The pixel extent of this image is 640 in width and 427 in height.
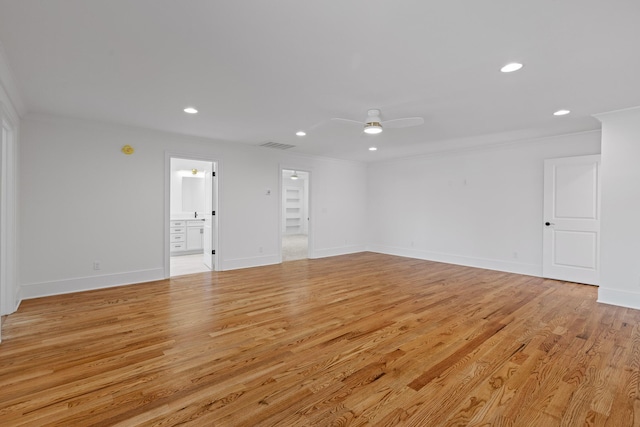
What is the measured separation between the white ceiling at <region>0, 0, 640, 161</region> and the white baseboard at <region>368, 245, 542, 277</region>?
2.69m

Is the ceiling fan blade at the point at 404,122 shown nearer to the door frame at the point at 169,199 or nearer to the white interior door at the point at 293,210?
the door frame at the point at 169,199

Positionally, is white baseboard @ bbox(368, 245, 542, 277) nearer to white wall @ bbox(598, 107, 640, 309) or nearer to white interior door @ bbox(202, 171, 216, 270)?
white wall @ bbox(598, 107, 640, 309)

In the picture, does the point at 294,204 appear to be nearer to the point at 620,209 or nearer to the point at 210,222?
the point at 210,222

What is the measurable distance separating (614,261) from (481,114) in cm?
257

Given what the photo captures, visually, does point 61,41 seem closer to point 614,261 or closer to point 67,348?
point 67,348

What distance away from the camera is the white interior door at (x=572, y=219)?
477cm

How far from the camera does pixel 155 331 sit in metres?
3.00

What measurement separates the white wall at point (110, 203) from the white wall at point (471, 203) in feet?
10.5

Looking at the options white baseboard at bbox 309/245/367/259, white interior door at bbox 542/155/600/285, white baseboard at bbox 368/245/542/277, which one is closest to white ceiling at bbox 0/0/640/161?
white interior door at bbox 542/155/600/285

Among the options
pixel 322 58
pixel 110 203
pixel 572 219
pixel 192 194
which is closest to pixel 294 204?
pixel 192 194

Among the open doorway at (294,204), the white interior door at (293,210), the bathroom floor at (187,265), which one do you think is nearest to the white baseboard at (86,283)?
the bathroom floor at (187,265)

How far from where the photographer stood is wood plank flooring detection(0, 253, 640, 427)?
6.02 ft

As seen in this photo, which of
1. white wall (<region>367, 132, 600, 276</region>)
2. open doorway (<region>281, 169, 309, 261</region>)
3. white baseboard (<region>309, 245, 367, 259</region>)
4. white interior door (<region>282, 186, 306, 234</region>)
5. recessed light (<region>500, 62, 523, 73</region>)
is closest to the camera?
recessed light (<region>500, 62, 523, 73</region>)

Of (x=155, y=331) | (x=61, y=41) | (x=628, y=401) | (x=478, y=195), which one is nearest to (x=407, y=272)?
(x=478, y=195)
